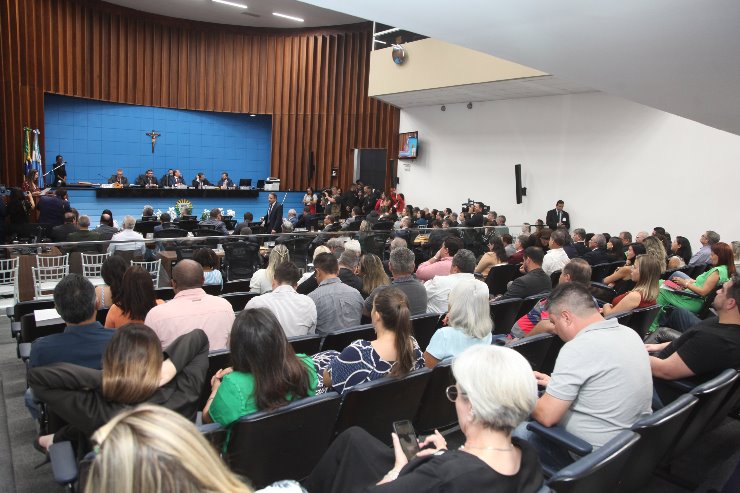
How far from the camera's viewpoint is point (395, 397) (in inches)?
103

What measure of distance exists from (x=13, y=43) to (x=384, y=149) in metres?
10.2

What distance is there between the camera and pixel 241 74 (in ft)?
57.6

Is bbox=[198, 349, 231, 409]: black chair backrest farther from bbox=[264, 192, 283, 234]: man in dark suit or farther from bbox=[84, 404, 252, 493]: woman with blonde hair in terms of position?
bbox=[264, 192, 283, 234]: man in dark suit

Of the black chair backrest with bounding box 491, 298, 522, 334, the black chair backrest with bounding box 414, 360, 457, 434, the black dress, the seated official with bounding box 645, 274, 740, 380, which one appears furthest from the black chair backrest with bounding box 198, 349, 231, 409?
the seated official with bounding box 645, 274, 740, 380

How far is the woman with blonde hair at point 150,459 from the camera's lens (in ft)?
3.26

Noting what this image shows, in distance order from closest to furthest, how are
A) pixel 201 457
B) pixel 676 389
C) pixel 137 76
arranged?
pixel 201 457 → pixel 676 389 → pixel 137 76

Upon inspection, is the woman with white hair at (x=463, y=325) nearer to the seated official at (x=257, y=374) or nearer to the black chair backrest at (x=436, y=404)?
the black chair backrest at (x=436, y=404)

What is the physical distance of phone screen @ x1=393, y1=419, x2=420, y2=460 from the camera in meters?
1.88

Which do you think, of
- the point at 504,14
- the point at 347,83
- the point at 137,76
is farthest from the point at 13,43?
the point at 504,14

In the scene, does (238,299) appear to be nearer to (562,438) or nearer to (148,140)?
(562,438)

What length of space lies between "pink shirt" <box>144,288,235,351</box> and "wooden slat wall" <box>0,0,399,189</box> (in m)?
13.5

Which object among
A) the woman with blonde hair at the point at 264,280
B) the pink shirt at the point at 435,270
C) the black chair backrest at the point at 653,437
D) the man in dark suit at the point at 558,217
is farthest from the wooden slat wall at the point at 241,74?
the black chair backrest at the point at 653,437

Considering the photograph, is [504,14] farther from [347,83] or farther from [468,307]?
[347,83]

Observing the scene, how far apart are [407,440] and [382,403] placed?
70cm
